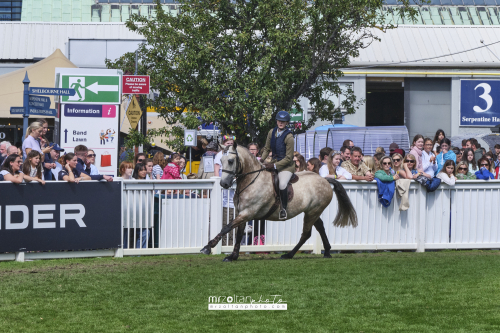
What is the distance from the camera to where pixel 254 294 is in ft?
24.0

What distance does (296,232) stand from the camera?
12109 millimetres

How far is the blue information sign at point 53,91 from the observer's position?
48.1 ft

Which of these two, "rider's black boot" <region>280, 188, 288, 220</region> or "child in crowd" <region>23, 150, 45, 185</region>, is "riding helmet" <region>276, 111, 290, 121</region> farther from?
"child in crowd" <region>23, 150, 45, 185</region>

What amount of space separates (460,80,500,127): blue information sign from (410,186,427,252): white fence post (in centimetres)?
2379

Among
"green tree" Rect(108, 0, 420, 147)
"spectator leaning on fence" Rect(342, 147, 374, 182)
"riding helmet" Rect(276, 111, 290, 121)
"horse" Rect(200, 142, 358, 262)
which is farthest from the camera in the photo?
"green tree" Rect(108, 0, 420, 147)

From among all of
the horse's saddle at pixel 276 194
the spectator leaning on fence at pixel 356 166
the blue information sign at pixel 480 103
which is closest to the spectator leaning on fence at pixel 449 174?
the spectator leaning on fence at pixel 356 166

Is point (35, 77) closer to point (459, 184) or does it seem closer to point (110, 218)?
point (110, 218)

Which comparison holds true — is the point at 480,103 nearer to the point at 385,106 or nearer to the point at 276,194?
the point at 385,106

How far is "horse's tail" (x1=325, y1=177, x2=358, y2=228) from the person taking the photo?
37.6 feet

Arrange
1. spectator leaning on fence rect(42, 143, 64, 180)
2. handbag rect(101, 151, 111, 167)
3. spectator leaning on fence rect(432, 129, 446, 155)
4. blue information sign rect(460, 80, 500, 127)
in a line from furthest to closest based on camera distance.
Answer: blue information sign rect(460, 80, 500, 127), handbag rect(101, 151, 111, 167), spectator leaning on fence rect(432, 129, 446, 155), spectator leaning on fence rect(42, 143, 64, 180)

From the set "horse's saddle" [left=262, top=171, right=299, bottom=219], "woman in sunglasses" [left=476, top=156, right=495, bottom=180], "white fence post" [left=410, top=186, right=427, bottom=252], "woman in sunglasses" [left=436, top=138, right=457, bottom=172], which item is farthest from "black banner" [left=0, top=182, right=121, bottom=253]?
"woman in sunglasses" [left=436, top=138, right=457, bottom=172]

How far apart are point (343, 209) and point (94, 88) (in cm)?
740

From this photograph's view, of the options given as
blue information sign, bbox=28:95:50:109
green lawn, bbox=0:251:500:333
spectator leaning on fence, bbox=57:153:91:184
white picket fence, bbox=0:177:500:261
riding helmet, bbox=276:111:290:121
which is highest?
blue information sign, bbox=28:95:50:109

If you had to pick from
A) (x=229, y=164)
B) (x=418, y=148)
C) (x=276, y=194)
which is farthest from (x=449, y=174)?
(x=229, y=164)
